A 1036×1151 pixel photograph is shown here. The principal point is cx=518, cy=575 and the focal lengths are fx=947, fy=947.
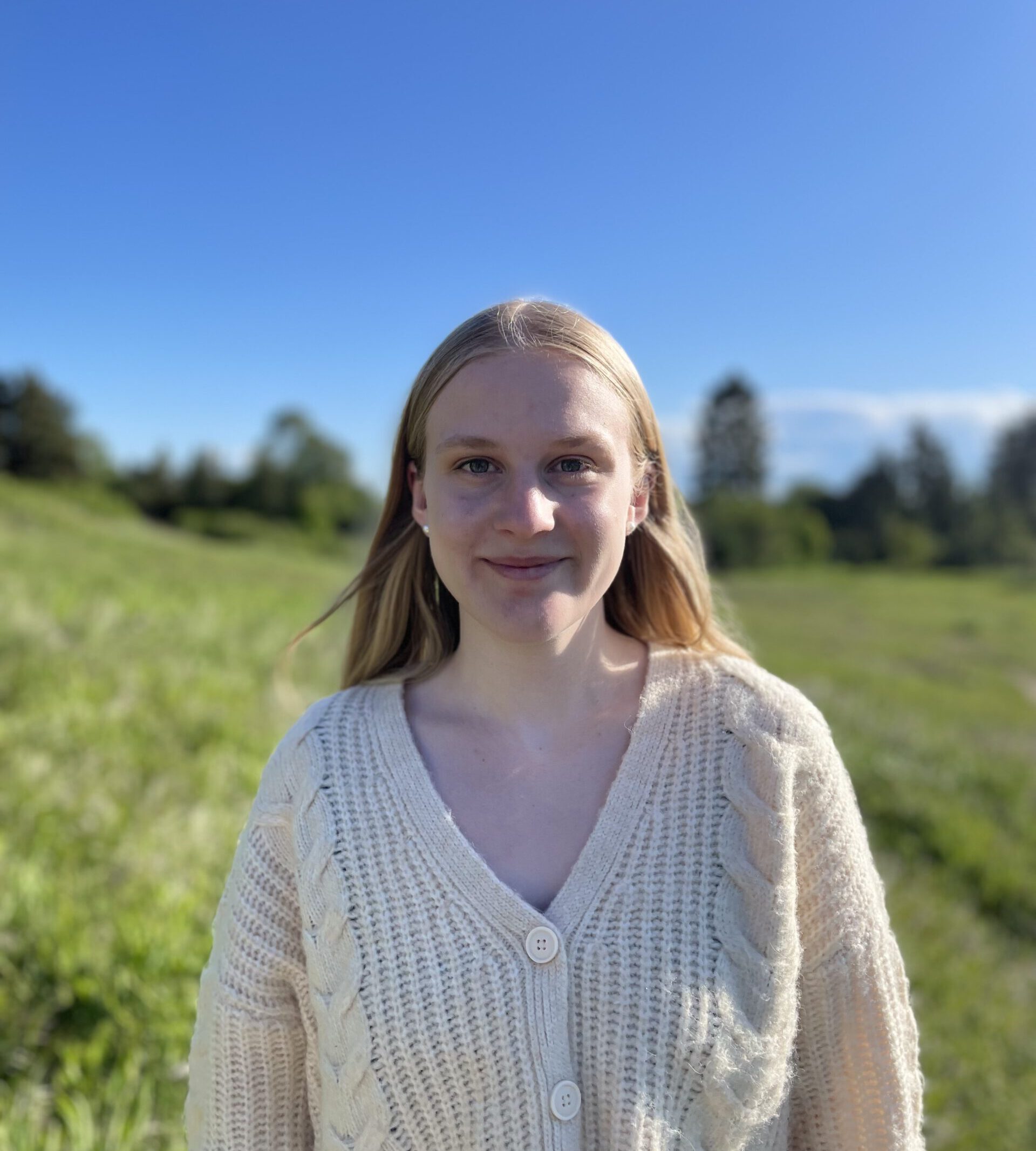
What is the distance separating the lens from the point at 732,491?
2267 inches

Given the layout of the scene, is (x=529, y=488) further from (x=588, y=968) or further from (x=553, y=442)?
(x=588, y=968)

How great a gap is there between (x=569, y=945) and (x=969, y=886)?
21.7 ft

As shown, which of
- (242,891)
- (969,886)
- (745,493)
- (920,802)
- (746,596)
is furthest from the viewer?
(745,493)

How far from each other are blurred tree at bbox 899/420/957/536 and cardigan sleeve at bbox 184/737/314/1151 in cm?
5568

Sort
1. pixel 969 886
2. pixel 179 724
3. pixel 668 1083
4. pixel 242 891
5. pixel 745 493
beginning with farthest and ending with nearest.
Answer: pixel 745 493 → pixel 969 886 → pixel 179 724 → pixel 242 891 → pixel 668 1083

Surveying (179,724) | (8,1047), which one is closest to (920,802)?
(179,724)

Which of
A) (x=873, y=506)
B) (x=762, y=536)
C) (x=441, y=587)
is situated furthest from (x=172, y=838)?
(x=873, y=506)

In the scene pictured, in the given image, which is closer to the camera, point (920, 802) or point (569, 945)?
point (569, 945)

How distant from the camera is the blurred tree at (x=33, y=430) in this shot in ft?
128

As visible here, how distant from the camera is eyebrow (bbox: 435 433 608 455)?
159cm

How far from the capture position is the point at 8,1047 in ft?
10.2

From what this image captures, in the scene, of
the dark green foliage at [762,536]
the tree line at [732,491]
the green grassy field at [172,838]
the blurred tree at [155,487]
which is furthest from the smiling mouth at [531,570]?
the dark green foliage at [762,536]

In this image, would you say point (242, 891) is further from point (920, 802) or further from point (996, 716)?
point (996, 716)

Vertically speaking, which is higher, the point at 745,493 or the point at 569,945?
the point at 745,493
